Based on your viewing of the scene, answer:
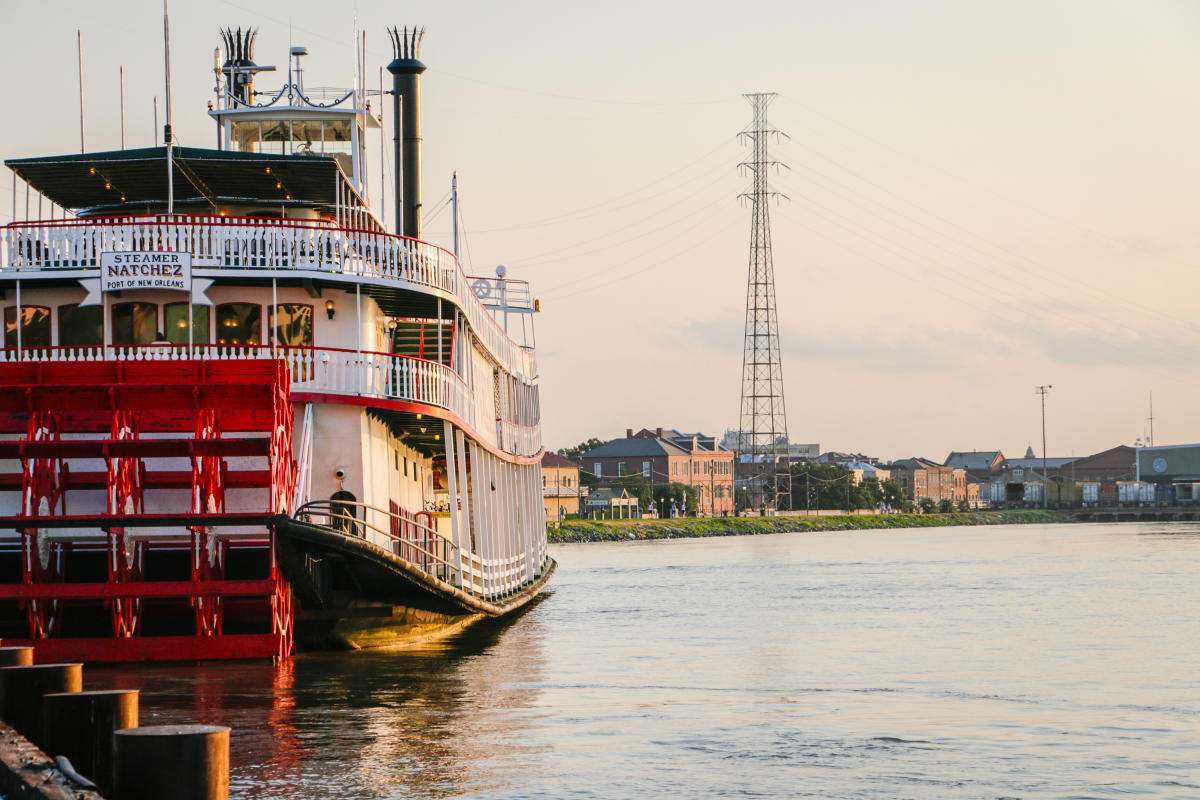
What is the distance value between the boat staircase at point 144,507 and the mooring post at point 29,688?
5.38 m

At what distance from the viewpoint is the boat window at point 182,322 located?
18969 millimetres

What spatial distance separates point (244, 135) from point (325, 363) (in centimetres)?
1026

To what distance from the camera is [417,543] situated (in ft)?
66.3

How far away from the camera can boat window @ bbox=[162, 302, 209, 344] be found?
18969 millimetres

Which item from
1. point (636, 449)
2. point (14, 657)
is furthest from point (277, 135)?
point (636, 449)

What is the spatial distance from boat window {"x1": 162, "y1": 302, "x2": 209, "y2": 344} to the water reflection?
4.43 meters

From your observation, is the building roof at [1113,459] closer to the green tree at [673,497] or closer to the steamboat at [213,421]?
the green tree at [673,497]

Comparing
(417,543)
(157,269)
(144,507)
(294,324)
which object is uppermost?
(157,269)

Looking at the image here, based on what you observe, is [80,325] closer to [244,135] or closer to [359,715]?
[359,715]

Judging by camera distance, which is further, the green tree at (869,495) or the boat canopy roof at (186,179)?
the green tree at (869,495)

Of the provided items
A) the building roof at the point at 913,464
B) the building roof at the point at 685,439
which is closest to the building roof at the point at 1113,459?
the building roof at the point at 913,464

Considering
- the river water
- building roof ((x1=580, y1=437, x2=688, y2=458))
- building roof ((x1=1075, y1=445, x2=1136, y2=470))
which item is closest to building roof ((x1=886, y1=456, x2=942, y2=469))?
building roof ((x1=1075, y1=445, x2=1136, y2=470))

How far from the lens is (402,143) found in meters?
30.4

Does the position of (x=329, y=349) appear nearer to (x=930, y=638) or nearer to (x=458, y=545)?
(x=458, y=545)
